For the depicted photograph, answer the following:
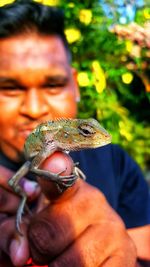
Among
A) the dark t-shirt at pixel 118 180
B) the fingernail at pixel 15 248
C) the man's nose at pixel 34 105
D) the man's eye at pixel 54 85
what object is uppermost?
the man's eye at pixel 54 85

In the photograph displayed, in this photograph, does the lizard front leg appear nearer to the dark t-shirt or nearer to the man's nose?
the man's nose

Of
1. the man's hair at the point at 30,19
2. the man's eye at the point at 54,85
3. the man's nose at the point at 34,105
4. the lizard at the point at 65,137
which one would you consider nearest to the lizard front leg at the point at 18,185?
the lizard at the point at 65,137

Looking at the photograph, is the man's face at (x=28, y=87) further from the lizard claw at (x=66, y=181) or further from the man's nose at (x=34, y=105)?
the lizard claw at (x=66, y=181)

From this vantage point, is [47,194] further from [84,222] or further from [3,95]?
[3,95]

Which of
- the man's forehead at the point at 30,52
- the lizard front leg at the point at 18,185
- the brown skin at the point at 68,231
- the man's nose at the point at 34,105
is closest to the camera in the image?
the brown skin at the point at 68,231

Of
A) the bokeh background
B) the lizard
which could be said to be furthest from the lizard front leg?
the bokeh background

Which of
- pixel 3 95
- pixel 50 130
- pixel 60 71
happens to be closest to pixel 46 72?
pixel 60 71

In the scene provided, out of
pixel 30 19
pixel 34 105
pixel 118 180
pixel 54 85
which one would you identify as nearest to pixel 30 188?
pixel 34 105
